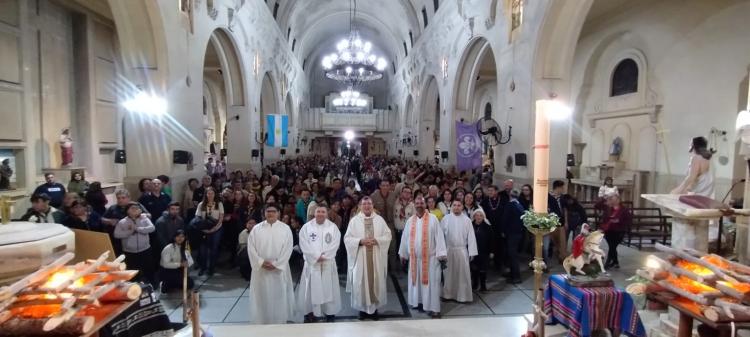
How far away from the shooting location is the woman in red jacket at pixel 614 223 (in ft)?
22.4

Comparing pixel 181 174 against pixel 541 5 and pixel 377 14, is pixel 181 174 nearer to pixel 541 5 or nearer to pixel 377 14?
pixel 541 5


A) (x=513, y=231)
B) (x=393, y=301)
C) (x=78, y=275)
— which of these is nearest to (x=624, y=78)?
(x=513, y=231)

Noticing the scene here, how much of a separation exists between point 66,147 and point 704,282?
41.8ft

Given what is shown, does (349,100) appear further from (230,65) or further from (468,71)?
(468,71)

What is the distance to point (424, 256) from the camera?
5.40 metres

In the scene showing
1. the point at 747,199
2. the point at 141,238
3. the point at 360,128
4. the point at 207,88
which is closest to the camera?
the point at 747,199

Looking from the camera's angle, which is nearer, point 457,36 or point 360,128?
point 457,36

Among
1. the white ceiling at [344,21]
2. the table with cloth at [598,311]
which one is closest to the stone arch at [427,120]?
the white ceiling at [344,21]

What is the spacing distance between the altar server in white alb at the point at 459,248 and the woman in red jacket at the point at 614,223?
116 inches

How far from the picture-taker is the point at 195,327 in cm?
240

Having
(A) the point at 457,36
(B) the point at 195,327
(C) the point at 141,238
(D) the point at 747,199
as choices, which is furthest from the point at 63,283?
(A) the point at 457,36

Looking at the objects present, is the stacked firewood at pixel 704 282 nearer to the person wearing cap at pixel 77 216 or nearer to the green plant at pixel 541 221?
the green plant at pixel 541 221

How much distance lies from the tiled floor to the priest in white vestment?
0.95 ft

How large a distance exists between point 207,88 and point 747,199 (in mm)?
22505
